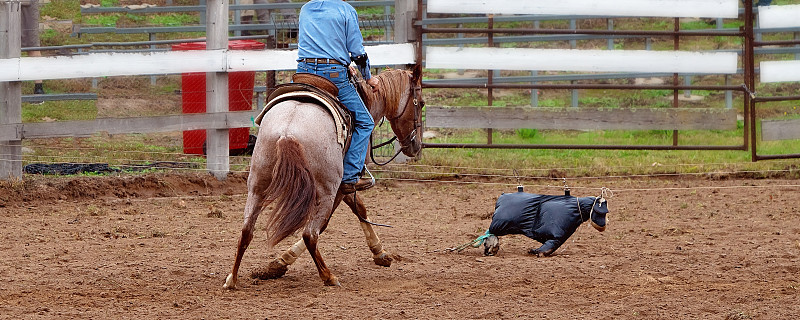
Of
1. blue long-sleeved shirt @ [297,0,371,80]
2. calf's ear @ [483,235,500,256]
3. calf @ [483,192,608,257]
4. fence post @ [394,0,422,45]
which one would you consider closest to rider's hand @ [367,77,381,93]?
blue long-sleeved shirt @ [297,0,371,80]

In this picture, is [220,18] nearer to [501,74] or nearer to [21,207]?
[21,207]

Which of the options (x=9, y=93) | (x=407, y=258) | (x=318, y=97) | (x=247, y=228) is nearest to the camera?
(x=247, y=228)

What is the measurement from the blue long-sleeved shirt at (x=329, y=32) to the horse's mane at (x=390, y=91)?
459 mm

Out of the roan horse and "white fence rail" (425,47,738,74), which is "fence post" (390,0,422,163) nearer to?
"white fence rail" (425,47,738,74)

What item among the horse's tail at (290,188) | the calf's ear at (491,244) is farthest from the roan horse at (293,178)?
the calf's ear at (491,244)

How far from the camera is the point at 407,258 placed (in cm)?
704

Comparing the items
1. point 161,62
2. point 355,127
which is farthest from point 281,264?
point 161,62

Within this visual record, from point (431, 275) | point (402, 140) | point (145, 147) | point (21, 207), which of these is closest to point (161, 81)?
point (145, 147)

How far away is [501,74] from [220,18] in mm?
8197

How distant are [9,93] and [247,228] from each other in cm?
449

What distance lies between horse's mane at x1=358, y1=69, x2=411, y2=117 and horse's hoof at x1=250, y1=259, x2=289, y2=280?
4.28 ft

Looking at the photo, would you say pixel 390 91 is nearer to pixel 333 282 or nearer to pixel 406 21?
pixel 333 282

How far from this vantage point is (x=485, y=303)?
5.52 m

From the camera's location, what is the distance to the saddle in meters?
6.00
